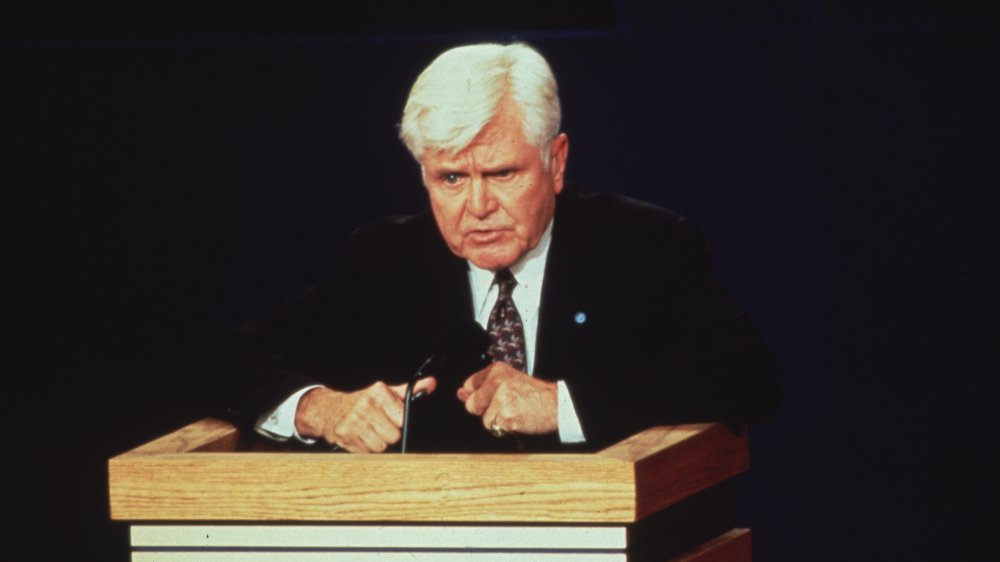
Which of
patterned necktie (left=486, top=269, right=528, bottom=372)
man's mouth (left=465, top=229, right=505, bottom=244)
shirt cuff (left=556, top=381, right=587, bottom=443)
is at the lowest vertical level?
shirt cuff (left=556, top=381, right=587, bottom=443)

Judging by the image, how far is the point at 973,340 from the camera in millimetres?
3256

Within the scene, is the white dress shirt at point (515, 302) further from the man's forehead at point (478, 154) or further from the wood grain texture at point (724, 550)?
the wood grain texture at point (724, 550)

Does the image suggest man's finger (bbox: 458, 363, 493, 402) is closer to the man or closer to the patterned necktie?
the man

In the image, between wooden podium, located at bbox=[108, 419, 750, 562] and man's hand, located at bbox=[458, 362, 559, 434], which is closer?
wooden podium, located at bbox=[108, 419, 750, 562]

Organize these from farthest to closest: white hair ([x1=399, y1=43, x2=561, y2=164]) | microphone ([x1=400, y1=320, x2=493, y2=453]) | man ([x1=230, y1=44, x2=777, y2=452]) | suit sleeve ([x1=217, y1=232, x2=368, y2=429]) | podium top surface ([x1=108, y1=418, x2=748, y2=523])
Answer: suit sleeve ([x1=217, y1=232, x2=368, y2=429]), white hair ([x1=399, y1=43, x2=561, y2=164]), man ([x1=230, y1=44, x2=777, y2=452]), microphone ([x1=400, y1=320, x2=493, y2=453]), podium top surface ([x1=108, y1=418, x2=748, y2=523])

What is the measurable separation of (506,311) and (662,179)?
0.45 meters

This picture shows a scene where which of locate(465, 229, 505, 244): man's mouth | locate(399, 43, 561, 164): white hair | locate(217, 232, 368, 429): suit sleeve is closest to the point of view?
locate(399, 43, 561, 164): white hair

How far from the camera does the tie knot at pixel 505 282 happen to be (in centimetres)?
308

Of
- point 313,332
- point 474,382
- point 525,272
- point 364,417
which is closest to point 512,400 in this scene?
point 474,382

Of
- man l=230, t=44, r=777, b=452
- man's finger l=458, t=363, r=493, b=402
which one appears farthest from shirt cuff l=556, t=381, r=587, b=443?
man's finger l=458, t=363, r=493, b=402

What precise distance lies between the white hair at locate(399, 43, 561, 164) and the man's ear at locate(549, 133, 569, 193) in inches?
1.0

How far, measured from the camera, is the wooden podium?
2.37 metres

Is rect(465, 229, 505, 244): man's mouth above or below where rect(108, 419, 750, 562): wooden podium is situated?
above

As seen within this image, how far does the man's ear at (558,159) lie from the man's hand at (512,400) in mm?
473
